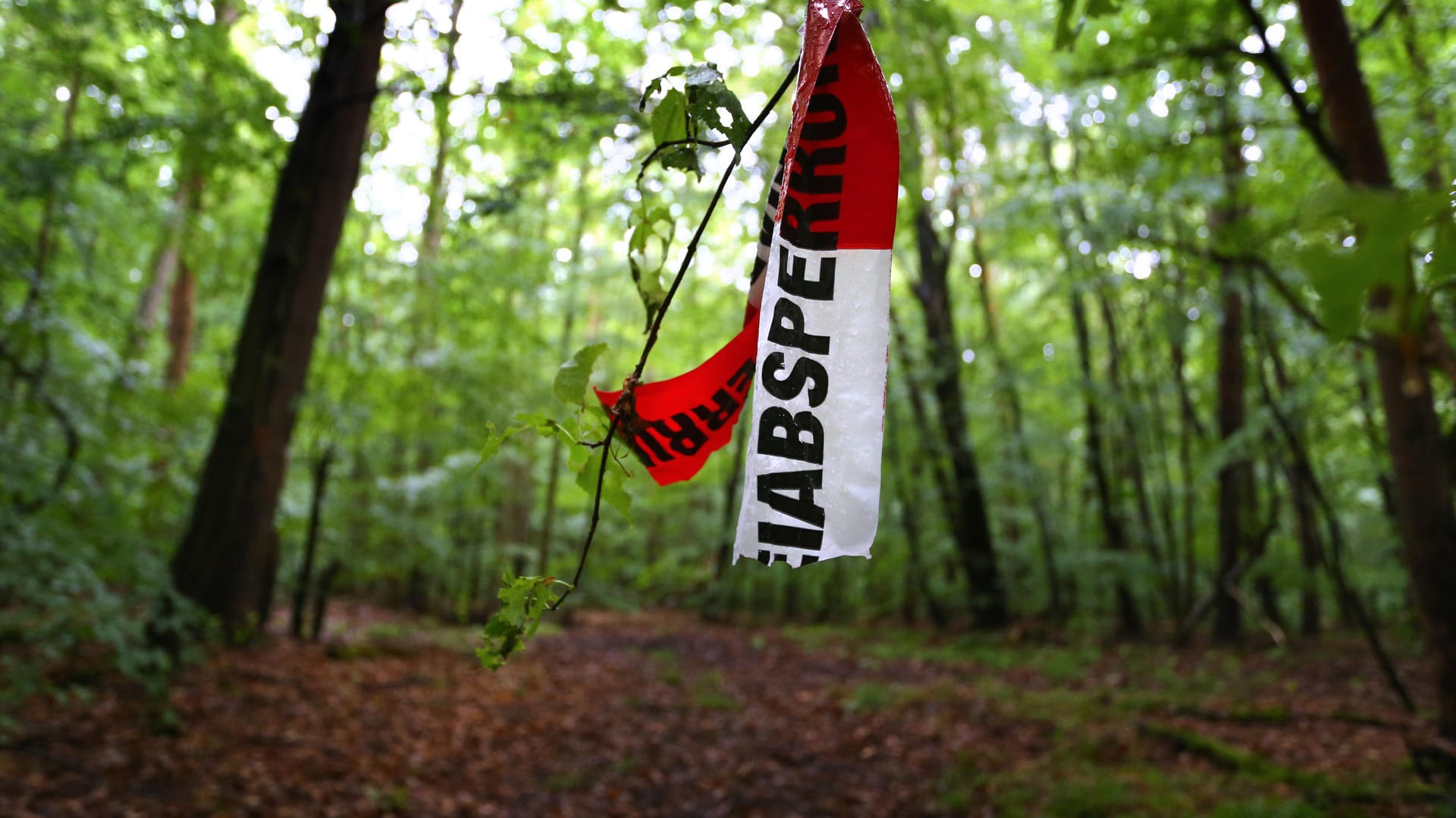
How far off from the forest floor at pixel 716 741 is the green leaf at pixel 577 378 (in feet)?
12.5

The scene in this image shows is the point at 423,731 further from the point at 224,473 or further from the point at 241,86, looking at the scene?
the point at 241,86

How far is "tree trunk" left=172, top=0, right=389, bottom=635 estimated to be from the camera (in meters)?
5.48

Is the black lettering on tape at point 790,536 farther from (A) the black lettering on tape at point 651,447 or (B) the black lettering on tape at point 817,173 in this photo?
(B) the black lettering on tape at point 817,173

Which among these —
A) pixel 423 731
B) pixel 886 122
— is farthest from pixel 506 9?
pixel 886 122

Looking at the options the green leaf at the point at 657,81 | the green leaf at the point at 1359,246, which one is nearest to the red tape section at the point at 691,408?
the green leaf at the point at 657,81

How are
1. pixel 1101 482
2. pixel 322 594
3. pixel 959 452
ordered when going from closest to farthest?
pixel 322 594
pixel 1101 482
pixel 959 452

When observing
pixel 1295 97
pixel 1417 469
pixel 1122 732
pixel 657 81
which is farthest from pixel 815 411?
pixel 1122 732

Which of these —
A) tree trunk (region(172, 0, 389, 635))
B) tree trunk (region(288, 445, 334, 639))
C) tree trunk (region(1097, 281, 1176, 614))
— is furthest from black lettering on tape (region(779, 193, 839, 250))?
tree trunk (region(1097, 281, 1176, 614))

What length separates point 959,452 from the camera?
36.0ft

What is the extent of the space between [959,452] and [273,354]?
26.7 feet

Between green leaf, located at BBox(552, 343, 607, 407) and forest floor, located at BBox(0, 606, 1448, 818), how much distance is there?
380 centimetres

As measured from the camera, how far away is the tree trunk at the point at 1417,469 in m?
3.50

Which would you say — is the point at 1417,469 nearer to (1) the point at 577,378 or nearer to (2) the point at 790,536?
(2) the point at 790,536

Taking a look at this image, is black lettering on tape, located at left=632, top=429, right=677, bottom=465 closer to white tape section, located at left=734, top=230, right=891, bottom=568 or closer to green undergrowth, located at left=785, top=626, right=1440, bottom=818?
white tape section, located at left=734, top=230, right=891, bottom=568
